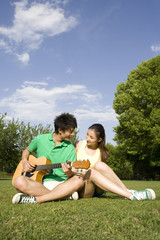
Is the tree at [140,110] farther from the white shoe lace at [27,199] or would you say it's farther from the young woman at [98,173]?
the white shoe lace at [27,199]

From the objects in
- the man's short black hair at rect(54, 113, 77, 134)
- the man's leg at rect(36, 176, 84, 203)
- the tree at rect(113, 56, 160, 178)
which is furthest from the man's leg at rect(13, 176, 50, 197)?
the tree at rect(113, 56, 160, 178)

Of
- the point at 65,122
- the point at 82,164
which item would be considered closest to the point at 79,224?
the point at 82,164

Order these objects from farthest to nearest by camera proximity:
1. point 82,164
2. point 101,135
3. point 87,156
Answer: point 101,135
point 87,156
point 82,164

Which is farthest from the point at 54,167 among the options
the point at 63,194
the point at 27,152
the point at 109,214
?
the point at 109,214

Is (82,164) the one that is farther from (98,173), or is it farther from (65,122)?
(65,122)

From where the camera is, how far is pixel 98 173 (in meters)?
4.73

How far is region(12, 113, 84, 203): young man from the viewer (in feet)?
14.6

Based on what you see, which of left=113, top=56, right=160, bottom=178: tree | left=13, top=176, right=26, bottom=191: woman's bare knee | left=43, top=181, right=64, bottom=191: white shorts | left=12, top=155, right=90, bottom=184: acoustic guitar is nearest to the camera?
left=13, top=176, right=26, bottom=191: woman's bare knee

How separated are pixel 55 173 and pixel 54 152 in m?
0.41

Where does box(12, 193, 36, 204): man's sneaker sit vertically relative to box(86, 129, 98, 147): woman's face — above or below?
below

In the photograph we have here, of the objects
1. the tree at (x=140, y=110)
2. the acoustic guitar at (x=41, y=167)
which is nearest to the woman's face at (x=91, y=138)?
the acoustic guitar at (x=41, y=167)

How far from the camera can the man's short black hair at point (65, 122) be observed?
16.5ft

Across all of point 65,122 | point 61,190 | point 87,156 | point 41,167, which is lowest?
point 61,190

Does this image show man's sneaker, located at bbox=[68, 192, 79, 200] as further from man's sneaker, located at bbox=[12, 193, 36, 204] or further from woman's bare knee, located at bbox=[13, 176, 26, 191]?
woman's bare knee, located at bbox=[13, 176, 26, 191]
